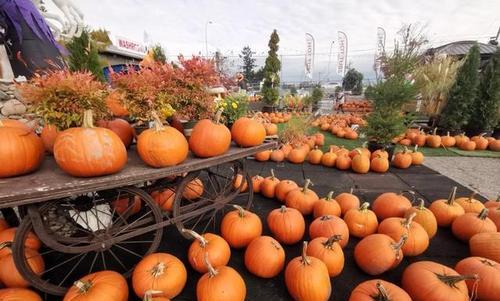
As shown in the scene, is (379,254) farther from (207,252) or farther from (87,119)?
(87,119)

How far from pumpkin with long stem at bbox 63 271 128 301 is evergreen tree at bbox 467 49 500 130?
29.7ft

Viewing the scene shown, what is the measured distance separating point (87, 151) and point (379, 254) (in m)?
2.10

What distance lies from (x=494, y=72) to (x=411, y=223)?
747cm

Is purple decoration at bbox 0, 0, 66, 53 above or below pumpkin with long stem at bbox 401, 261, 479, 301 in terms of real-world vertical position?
above

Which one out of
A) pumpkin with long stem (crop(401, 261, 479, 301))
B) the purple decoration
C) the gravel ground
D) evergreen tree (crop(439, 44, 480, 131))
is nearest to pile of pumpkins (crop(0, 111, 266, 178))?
pumpkin with long stem (crop(401, 261, 479, 301))

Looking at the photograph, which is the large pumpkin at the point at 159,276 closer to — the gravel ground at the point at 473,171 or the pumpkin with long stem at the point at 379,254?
the pumpkin with long stem at the point at 379,254

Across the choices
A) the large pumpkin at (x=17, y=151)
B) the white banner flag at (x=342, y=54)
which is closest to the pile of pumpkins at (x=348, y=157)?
the large pumpkin at (x=17, y=151)

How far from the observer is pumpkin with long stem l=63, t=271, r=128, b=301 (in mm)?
1279

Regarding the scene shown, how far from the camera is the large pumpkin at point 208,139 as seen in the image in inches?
72.2

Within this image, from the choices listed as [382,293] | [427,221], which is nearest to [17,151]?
[382,293]

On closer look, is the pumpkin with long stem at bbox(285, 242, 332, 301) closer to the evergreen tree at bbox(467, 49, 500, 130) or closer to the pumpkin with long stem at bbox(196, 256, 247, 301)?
the pumpkin with long stem at bbox(196, 256, 247, 301)

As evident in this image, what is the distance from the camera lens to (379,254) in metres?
1.71

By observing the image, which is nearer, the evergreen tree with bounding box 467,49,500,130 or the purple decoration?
the purple decoration

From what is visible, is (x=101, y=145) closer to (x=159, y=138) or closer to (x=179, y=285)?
(x=159, y=138)
